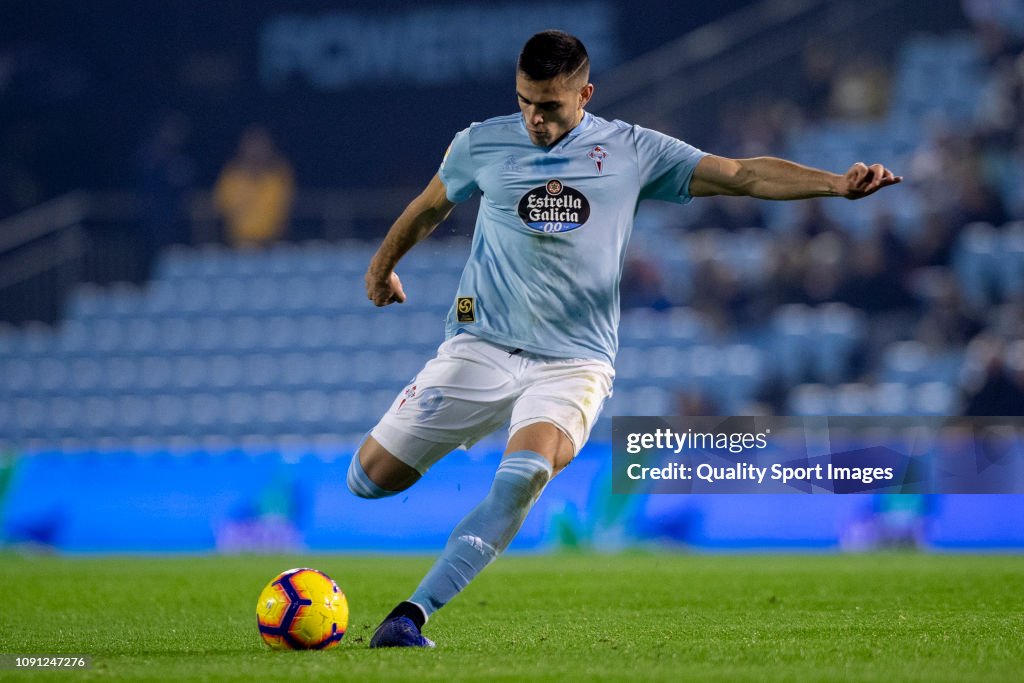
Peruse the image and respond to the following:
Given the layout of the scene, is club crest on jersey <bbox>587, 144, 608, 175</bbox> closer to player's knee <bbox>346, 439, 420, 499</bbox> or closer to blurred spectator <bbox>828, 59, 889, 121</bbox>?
player's knee <bbox>346, 439, 420, 499</bbox>

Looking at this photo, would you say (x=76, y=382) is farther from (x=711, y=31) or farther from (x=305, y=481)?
(x=711, y=31)

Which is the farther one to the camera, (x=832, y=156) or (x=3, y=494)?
(x=832, y=156)

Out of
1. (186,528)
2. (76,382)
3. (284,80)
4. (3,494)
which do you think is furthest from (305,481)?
(284,80)

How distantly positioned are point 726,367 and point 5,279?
31.0 feet

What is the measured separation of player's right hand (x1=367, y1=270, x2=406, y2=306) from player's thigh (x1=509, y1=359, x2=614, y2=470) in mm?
764

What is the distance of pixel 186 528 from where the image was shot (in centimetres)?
1356

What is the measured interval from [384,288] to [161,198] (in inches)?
549

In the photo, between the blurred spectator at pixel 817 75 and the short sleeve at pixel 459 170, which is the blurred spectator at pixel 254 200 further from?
the short sleeve at pixel 459 170

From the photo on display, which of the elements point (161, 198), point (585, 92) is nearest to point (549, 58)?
point (585, 92)

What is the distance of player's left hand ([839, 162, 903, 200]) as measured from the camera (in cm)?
513

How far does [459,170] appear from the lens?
5777mm

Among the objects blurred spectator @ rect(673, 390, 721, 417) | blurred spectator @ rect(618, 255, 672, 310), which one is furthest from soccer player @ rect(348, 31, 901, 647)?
blurred spectator @ rect(618, 255, 672, 310)

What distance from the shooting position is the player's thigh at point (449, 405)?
5.62 m

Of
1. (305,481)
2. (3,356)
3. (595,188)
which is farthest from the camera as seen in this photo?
(3,356)
